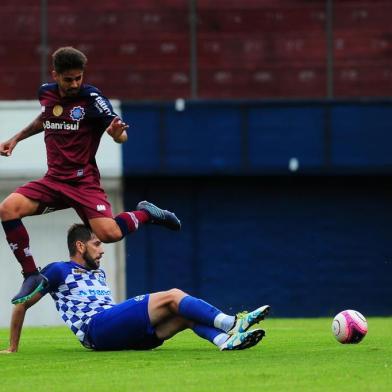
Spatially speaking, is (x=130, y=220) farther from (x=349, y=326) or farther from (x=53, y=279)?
(x=349, y=326)

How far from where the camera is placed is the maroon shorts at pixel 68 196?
961 centimetres

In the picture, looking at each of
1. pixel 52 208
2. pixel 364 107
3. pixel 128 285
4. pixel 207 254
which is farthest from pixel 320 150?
pixel 52 208

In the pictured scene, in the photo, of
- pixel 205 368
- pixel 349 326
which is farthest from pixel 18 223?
pixel 349 326

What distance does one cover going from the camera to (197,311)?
8.52m

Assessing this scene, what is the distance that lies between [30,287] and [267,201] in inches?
458

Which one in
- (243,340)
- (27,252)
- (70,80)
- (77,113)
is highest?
(70,80)

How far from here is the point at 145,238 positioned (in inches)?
794

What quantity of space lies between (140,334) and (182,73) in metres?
10.6

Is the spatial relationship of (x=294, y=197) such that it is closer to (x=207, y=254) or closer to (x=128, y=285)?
(x=207, y=254)

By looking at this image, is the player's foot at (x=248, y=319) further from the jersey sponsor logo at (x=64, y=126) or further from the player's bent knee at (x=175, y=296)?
the jersey sponsor logo at (x=64, y=126)

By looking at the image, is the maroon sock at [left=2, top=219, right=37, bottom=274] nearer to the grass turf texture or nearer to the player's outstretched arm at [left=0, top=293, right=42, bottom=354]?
the player's outstretched arm at [left=0, top=293, right=42, bottom=354]

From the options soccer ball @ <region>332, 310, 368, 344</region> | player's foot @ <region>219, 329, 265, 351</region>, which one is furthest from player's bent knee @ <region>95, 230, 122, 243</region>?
soccer ball @ <region>332, 310, 368, 344</region>

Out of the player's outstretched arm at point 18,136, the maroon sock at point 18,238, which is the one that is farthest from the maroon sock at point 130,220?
the player's outstretched arm at point 18,136

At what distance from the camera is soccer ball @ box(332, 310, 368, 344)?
9.47 metres
